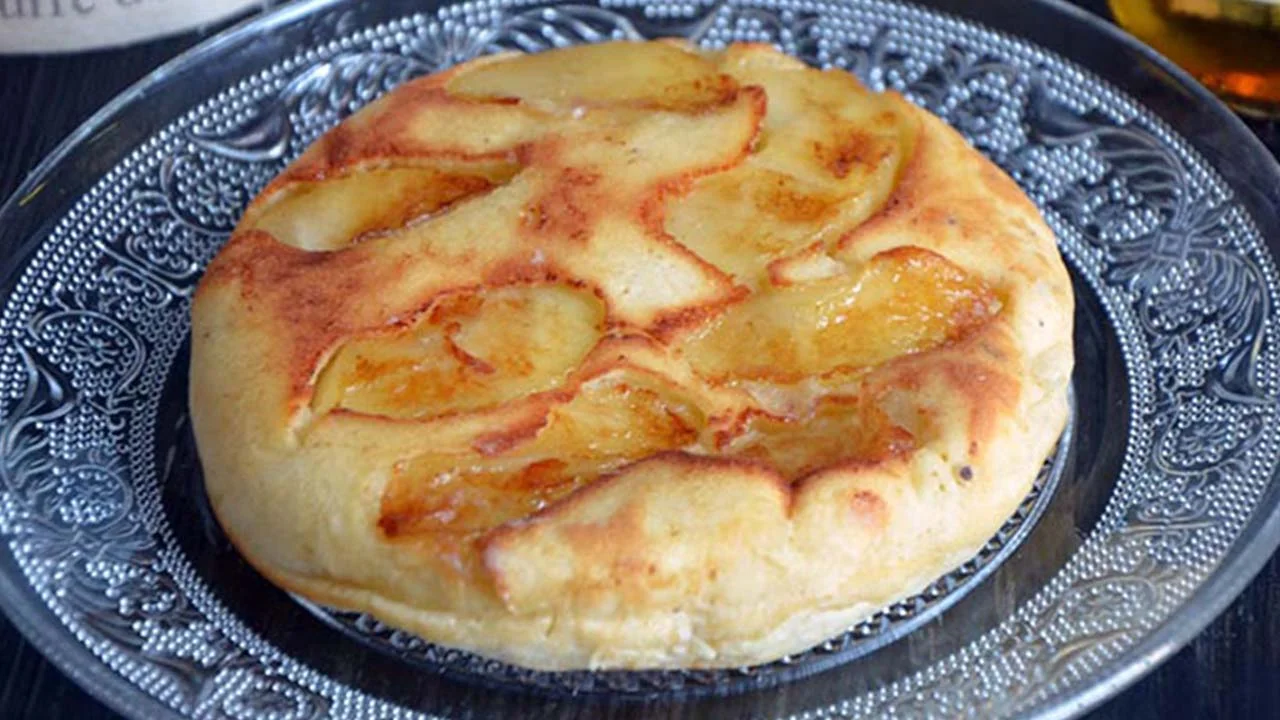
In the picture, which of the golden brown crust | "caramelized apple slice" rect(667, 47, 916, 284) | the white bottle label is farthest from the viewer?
the white bottle label

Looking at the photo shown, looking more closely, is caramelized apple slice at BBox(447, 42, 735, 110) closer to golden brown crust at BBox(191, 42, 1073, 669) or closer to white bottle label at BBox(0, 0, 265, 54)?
golden brown crust at BBox(191, 42, 1073, 669)

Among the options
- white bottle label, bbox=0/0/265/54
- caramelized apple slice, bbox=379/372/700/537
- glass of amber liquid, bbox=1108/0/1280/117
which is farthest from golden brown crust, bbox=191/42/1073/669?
white bottle label, bbox=0/0/265/54

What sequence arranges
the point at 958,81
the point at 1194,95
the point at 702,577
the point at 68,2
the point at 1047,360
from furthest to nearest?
the point at 68,2 → the point at 958,81 → the point at 1194,95 → the point at 1047,360 → the point at 702,577

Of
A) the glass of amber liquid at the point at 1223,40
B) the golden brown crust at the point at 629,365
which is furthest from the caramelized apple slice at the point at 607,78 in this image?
the glass of amber liquid at the point at 1223,40

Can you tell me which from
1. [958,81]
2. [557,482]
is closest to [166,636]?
[557,482]

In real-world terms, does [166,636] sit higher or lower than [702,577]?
lower

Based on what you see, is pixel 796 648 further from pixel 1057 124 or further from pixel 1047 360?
pixel 1057 124

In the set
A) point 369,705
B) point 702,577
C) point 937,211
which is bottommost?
point 369,705

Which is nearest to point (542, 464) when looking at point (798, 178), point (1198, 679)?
point (798, 178)
